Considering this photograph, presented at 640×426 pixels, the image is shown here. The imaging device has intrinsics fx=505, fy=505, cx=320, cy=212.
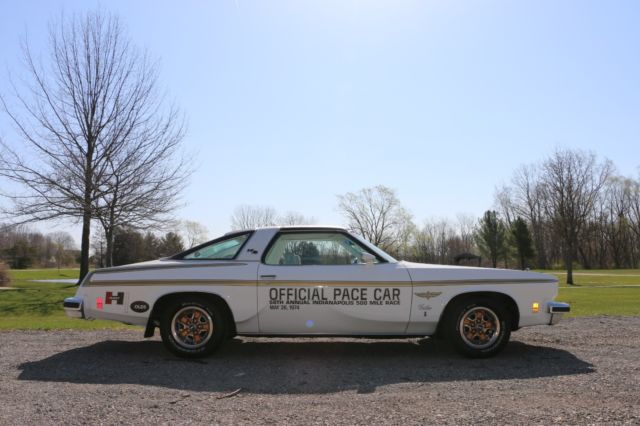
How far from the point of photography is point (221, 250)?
6.01 metres

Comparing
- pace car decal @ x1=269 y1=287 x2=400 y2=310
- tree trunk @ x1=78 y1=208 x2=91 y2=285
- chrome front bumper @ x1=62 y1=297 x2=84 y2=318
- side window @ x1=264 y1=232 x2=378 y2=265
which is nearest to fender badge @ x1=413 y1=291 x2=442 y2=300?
pace car decal @ x1=269 y1=287 x2=400 y2=310

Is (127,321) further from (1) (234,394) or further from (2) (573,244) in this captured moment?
(2) (573,244)

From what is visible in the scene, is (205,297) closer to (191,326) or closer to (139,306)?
(191,326)

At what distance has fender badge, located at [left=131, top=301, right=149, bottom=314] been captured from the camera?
5.76m

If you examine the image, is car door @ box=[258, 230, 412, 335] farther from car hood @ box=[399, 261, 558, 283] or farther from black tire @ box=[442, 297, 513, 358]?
black tire @ box=[442, 297, 513, 358]

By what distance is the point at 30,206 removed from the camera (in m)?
18.5

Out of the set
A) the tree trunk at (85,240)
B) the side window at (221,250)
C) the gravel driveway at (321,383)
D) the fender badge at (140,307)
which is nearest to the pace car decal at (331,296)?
the gravel driveway at (321,383)

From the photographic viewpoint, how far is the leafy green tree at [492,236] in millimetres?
63500

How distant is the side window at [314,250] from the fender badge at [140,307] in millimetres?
1455

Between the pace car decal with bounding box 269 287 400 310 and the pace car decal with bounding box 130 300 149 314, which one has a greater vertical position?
the pace car decal with bounding box 269 287 400 310

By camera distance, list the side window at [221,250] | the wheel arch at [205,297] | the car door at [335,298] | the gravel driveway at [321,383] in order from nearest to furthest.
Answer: the gravel driveway at [321,383] < the car door at [335,298] < the wheel arch at [205,297] < the side window at [221,250]

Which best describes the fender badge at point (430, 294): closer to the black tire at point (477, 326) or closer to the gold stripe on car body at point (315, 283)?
the gold stripe on car body at point (315, 283)

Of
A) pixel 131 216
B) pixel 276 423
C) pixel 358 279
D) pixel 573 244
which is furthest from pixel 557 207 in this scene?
pixel 276 423

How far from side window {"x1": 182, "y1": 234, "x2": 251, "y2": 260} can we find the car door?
48cm
